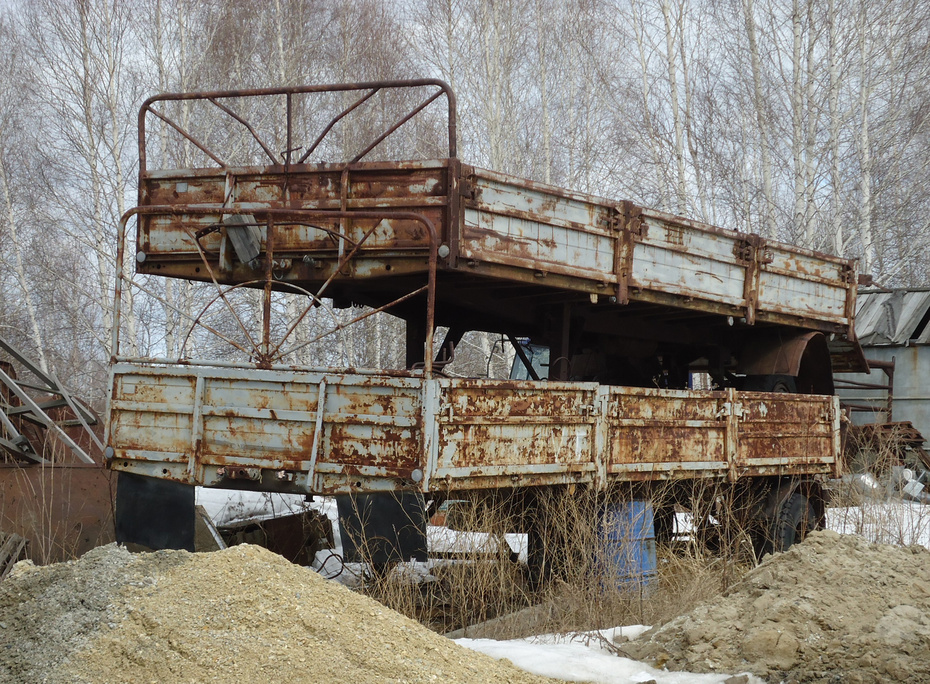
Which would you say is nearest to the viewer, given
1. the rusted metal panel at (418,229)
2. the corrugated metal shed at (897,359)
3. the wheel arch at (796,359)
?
the rusted metal panel at (418,229)

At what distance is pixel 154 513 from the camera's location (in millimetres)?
5957

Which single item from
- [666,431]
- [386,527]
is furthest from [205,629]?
[666,431]

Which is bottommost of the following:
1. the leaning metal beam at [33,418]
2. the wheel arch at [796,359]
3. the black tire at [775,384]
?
the leaning metal beam at [33,418]

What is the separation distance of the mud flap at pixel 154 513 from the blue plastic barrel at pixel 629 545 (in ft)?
8.52

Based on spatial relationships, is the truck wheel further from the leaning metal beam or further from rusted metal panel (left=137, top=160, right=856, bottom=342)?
the leaning metal beam

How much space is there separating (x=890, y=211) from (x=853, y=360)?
744 centimetres

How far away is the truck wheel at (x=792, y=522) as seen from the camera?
27.2ft

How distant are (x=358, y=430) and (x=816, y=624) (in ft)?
8.73

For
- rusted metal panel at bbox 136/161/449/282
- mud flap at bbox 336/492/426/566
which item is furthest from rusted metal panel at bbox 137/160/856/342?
mud flap at bbox 336/492/426/566

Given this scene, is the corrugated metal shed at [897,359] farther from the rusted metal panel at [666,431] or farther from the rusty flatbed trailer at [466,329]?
the rusted metal panel at [666,431]

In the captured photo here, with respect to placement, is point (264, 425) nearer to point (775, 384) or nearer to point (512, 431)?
point (512, 431)

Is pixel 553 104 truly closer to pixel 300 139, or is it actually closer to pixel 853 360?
pixel 300 139

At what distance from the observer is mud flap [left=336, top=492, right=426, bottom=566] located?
5.45 m

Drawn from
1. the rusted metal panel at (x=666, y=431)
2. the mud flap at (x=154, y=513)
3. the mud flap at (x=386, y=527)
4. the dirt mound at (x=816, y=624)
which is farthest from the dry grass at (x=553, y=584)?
the mud flap at (x=154, y=513)
